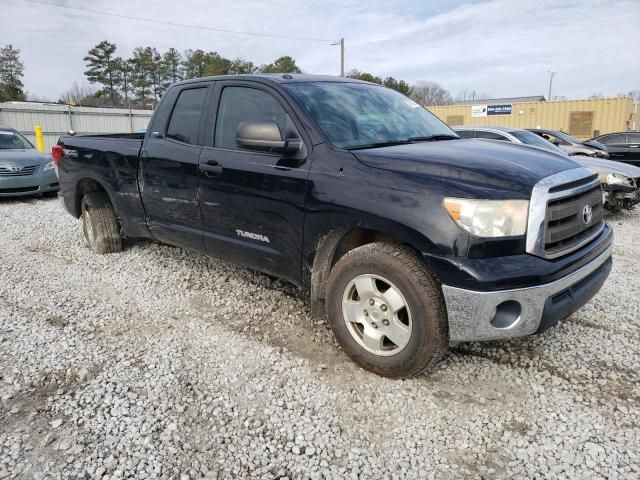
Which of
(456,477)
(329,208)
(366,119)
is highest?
(366,119)

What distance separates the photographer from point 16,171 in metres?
9.12

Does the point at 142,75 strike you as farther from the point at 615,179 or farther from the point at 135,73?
the point at 615,179

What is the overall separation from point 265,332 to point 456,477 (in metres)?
1.80

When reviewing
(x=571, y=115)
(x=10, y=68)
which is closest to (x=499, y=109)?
(x=571, y=115)

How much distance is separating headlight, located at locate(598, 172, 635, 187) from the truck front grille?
540 centimetres

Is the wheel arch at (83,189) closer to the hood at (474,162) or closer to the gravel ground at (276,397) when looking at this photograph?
the gravel ground at (276,397)

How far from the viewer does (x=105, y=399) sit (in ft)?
8.88

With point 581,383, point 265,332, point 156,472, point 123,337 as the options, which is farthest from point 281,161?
point 581,383

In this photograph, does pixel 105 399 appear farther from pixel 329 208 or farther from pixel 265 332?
pixel 329 208

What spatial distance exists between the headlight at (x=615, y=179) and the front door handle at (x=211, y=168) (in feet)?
21.9

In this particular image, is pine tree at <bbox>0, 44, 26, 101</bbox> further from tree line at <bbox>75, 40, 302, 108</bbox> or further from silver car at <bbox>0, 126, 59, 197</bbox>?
silver car at <bbox>0, 126, 59, 197</bbox>

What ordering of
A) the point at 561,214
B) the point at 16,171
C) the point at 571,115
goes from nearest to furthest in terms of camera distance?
the point at 561,214 → the point at 16,171 → the point at 571,115

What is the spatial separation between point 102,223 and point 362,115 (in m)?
3.43

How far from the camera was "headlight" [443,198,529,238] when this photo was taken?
250 cm
